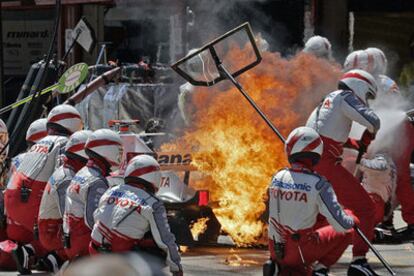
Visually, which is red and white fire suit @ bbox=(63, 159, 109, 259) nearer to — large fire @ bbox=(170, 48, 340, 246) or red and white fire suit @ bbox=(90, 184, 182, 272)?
red and white fire suit @ bbox=(90, 184, 182, 272)

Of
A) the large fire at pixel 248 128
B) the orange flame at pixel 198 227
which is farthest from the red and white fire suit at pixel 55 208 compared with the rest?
the orange flame at pixel 198 227

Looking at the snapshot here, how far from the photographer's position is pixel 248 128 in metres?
10.9

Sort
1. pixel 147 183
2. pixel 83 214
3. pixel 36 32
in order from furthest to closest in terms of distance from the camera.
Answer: pixel 36 32, pixel 83 214, pixel 147 183

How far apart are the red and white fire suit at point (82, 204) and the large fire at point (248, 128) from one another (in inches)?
82.5

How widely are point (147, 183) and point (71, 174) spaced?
5.08 feet

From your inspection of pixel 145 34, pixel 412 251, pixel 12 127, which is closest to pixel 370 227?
pixel 412 251

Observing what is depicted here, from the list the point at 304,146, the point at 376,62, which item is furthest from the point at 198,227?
the point at 304,146

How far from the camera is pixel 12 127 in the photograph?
1578 cm

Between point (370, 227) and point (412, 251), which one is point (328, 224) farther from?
point (412, 251)

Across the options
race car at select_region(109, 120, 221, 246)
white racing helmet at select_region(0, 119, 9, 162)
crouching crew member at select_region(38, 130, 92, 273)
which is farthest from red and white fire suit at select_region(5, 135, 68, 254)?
white racing helmet at select_region(0, 119, 9, 162)

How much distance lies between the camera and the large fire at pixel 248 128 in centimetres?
1082

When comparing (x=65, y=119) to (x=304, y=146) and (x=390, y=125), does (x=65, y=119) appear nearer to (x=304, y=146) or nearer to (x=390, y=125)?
(x=304, y=146)

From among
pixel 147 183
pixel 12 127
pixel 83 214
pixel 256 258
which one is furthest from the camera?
pixel 12 127

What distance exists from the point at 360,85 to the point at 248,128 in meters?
1.82
